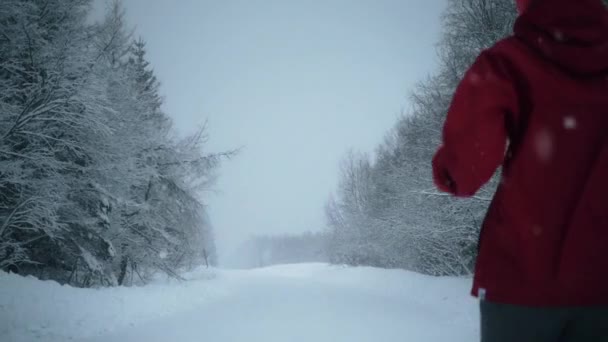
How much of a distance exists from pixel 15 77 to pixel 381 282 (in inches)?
512

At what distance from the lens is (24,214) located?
19.5ft

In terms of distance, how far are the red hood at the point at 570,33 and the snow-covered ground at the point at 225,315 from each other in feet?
17.8

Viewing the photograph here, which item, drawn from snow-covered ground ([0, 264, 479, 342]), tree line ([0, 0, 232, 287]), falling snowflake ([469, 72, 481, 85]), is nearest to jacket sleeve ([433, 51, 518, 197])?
falling snowflake ([469, 72, 481, 85])

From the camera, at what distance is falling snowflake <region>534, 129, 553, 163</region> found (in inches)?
39.9

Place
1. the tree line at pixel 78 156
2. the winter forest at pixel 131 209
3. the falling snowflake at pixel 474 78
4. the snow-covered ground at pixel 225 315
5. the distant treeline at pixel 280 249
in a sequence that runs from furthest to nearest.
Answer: the distant treeline at pixel 280 249
the tree line at pixel 78 156
the winter forest at pixel 131 209
the snow-covered ground at pixel 225 315
the falling snowflake at pixel 474 78

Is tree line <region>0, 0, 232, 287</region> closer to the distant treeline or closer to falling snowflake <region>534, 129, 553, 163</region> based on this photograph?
falling snowflake <region>534, 129, 553, 163</region>

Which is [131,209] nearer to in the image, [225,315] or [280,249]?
[225,315]

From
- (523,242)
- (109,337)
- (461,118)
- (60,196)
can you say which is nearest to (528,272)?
(523,242)

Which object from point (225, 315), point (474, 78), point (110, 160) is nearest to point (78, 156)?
point (110, 160)

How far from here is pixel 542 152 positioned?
3.39ft

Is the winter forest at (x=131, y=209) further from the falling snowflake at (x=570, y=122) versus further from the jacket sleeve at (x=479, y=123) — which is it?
the falling snowflake at (x=570, y=122)

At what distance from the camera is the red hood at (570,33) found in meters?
1.00

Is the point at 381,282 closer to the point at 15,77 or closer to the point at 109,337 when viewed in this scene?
the point at 109,337

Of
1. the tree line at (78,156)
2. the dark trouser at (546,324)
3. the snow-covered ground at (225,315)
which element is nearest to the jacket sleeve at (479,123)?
the dark trouser at (546,324)
